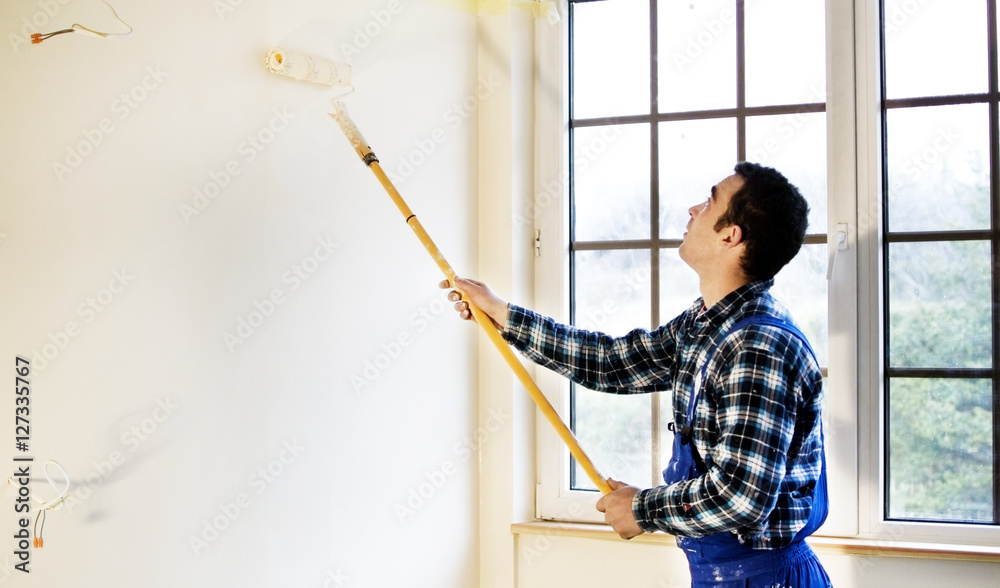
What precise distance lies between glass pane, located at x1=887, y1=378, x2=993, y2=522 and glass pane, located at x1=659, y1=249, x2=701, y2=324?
22.5 inches

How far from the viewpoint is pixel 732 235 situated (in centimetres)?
168

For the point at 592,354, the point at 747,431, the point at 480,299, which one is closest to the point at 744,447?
the point at 747,431

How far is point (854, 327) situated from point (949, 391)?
28 cm

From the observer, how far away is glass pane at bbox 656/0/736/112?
98.6 inches

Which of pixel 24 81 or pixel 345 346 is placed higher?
pixel 24 81

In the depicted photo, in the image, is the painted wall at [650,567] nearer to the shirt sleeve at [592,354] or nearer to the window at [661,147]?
the window at [661,147]

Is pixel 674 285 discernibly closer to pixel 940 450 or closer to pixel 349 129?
pixel 940 450

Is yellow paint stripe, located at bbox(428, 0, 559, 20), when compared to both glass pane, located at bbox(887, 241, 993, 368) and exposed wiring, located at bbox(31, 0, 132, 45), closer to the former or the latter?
exposed wiring, located at bbox(31, 0, 132, 45)

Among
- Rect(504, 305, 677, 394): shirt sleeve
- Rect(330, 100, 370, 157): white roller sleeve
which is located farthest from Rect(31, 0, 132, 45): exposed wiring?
Rect(504, 305, 677, 394): shirt sleeve

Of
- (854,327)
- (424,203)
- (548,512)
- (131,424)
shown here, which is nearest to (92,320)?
(131,424)

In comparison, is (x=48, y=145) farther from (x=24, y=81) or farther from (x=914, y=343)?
Answer: (x=914, y=343)

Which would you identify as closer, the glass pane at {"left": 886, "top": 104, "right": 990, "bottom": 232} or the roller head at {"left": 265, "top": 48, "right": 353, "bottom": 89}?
the roller head at {"left": 265, "top": 48, "right": 353, "bottom": 89}

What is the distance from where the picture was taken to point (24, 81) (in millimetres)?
1538

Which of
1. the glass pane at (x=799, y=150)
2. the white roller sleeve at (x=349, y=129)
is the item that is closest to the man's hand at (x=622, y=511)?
Result: the white roller sleeve at (x=349, y=129)
